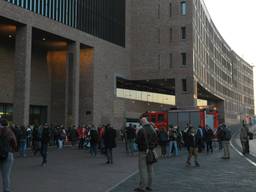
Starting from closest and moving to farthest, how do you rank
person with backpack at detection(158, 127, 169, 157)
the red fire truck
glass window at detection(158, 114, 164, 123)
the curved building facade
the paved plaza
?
the paved plaza → person with backpack at detection(158, 127, 169, 157) → the red fire truck → glass window at detection(158, 114, 164, 123) → the curved building facade

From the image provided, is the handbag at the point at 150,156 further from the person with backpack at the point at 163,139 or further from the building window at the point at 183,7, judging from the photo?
the building window at the point at 183,7

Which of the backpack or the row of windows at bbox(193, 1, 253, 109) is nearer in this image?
the backpack

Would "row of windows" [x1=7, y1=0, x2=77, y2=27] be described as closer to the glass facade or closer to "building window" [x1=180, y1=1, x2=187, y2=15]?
the glass facade

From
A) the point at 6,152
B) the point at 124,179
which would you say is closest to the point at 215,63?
the point at 124,179

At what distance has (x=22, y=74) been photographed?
33469mm

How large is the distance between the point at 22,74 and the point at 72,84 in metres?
7.81

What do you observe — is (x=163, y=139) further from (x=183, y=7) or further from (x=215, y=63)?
(x=215, y=63)

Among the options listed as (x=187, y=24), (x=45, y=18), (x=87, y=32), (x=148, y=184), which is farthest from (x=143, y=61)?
(x=148, y=184)

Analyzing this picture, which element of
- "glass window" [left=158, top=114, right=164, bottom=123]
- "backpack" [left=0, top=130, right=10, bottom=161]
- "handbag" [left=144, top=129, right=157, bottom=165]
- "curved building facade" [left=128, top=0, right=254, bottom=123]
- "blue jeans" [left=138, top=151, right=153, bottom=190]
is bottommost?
"blue jeans" [left=138, top=151, right=153, bottom=190]

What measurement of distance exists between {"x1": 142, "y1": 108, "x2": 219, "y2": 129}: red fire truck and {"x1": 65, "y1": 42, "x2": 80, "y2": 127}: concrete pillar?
10596 mm

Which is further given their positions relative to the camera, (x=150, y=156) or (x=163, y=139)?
(x=163, y=139)

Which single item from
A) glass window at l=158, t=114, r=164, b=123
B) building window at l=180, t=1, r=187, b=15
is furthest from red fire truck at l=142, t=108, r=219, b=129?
building window at l=180, t=1, r=187, b=15

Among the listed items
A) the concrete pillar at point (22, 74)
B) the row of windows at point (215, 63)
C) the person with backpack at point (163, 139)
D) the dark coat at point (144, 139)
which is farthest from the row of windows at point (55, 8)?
the dark coat at point (144, 139)

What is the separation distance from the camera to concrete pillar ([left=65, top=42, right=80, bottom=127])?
4000cm
